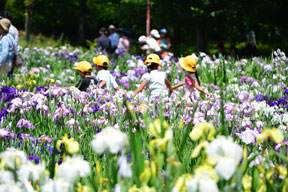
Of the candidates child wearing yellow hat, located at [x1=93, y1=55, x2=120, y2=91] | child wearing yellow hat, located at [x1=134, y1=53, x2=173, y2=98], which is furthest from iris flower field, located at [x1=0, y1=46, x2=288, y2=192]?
child wearing yellow hat, located at [x1=134, y1=53, x2=173, y2=98]

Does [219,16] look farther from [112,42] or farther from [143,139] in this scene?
[143,139]

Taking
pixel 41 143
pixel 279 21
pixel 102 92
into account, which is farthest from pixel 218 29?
pixel 41 143

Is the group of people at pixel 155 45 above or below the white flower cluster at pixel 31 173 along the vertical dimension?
above

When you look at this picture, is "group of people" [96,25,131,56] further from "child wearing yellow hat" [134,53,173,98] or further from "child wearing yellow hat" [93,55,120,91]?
"child wearing yellow hat" [134,53,173,98]

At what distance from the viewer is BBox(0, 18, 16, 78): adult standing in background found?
248 inches

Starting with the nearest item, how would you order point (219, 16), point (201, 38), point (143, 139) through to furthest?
point (143, 139) → point (219, 16) → point (201, 38)

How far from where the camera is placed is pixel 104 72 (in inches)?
218

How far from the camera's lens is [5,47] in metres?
6.36

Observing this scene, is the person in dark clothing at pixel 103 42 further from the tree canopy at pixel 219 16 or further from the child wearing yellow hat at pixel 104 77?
the child wearing yellow hat at pixel 104 77

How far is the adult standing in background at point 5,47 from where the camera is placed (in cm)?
631

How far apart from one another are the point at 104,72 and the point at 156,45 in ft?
14.2

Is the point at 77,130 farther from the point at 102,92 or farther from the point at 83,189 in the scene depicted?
the point at 83,189

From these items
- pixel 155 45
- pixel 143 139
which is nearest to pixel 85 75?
pixel 143 139

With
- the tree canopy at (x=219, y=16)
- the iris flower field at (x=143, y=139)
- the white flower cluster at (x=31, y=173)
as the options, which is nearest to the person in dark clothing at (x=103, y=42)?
the tree canopy at (x=219, y=16)
